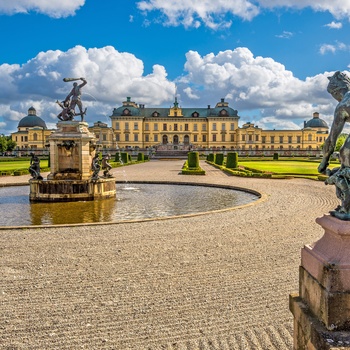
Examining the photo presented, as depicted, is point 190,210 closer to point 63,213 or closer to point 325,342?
point 63,213

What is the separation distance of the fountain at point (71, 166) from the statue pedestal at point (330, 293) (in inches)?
460

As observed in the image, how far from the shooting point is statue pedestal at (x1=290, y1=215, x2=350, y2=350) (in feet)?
8.22

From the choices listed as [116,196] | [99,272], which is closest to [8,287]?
[99,272]

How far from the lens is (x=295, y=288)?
471cm

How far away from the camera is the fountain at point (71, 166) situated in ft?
43.9

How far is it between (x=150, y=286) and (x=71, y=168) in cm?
1019

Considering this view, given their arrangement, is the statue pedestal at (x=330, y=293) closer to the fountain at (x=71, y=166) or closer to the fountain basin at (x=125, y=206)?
the fountain basin at (x=125, y=206)

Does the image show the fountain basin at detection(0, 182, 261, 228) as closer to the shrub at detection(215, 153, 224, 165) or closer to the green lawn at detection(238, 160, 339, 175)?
the green lawn at detection(238, 160, 339, 175)

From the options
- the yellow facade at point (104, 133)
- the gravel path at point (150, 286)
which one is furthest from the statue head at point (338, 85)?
the yellow facade at point (104, 133)

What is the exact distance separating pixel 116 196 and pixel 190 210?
454 cm

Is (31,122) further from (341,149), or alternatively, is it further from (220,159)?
(341,149)

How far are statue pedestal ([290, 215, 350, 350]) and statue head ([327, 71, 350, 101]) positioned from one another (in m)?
1.07

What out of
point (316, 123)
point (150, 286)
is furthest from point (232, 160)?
point (316, 123)

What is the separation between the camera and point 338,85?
9.87 feet
